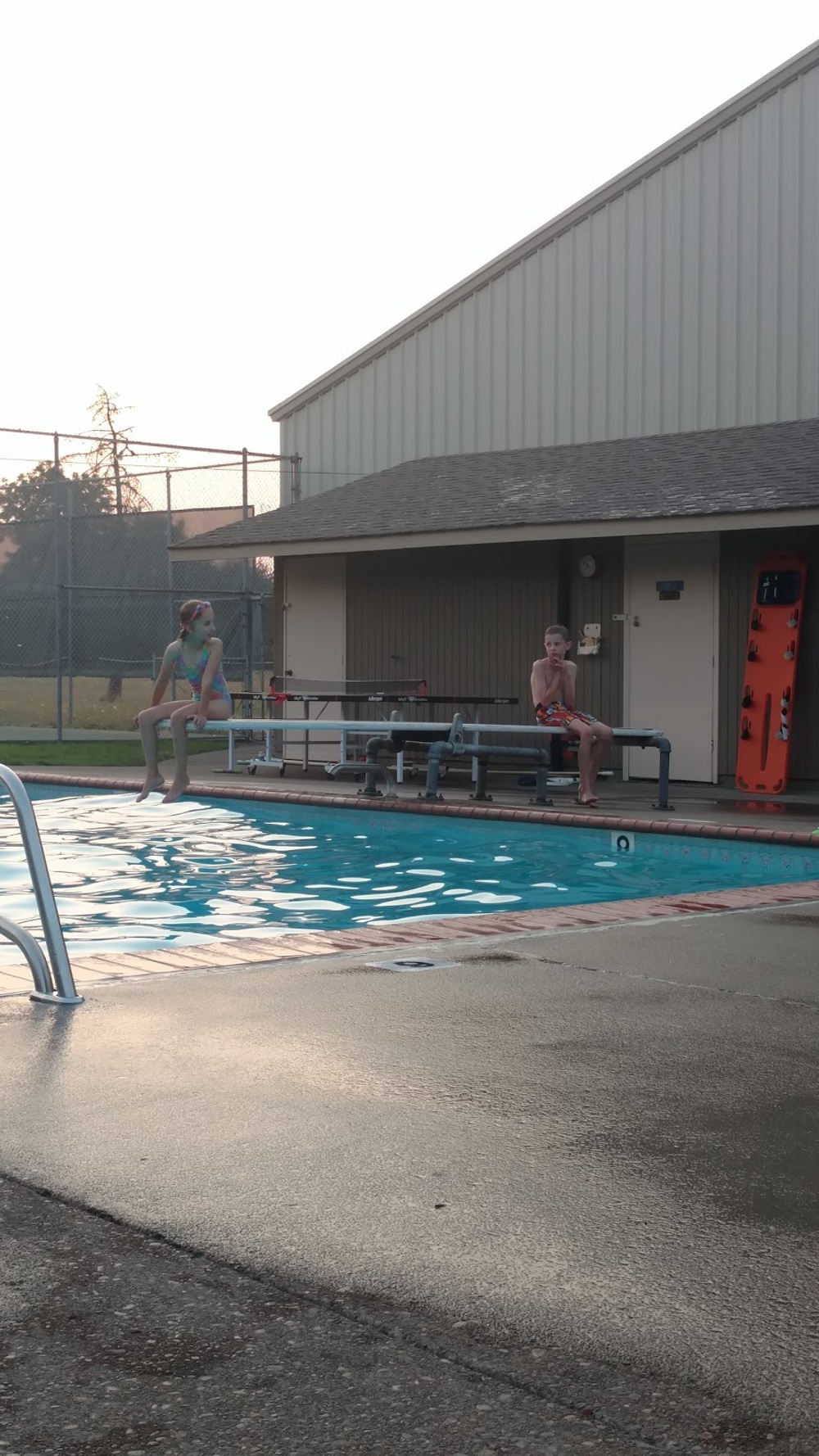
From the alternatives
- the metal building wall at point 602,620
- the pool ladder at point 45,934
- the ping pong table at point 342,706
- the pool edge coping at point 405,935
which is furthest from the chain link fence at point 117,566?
the pool ladder at point 45,934

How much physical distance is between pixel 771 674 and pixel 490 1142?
12.0m

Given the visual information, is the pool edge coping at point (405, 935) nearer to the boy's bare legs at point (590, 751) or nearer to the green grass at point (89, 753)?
the boy's bare legs at point (590, 751)

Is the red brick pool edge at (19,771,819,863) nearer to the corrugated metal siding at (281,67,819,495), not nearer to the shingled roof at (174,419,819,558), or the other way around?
the shingled roof at (174,419,819,558)

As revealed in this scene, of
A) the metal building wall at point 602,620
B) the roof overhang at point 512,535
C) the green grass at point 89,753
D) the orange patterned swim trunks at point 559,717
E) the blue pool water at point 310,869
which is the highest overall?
the roof overhang at point 512,535

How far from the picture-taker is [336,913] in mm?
9625

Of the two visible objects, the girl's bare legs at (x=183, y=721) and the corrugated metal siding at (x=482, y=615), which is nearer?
the girl's bare legs at (x=183, y=721)

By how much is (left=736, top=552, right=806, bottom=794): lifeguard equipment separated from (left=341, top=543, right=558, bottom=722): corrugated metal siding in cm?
263

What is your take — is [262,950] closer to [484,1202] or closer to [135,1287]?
[484,1202]

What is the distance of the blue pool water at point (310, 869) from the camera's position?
943 centimetres

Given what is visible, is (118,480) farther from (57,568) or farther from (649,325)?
(649,325)

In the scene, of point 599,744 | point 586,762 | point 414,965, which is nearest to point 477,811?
point 586,762

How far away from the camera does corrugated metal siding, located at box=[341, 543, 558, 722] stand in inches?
704

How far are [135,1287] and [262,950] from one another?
12.3 feet

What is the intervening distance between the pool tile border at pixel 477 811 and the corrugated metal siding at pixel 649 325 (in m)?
7.16
